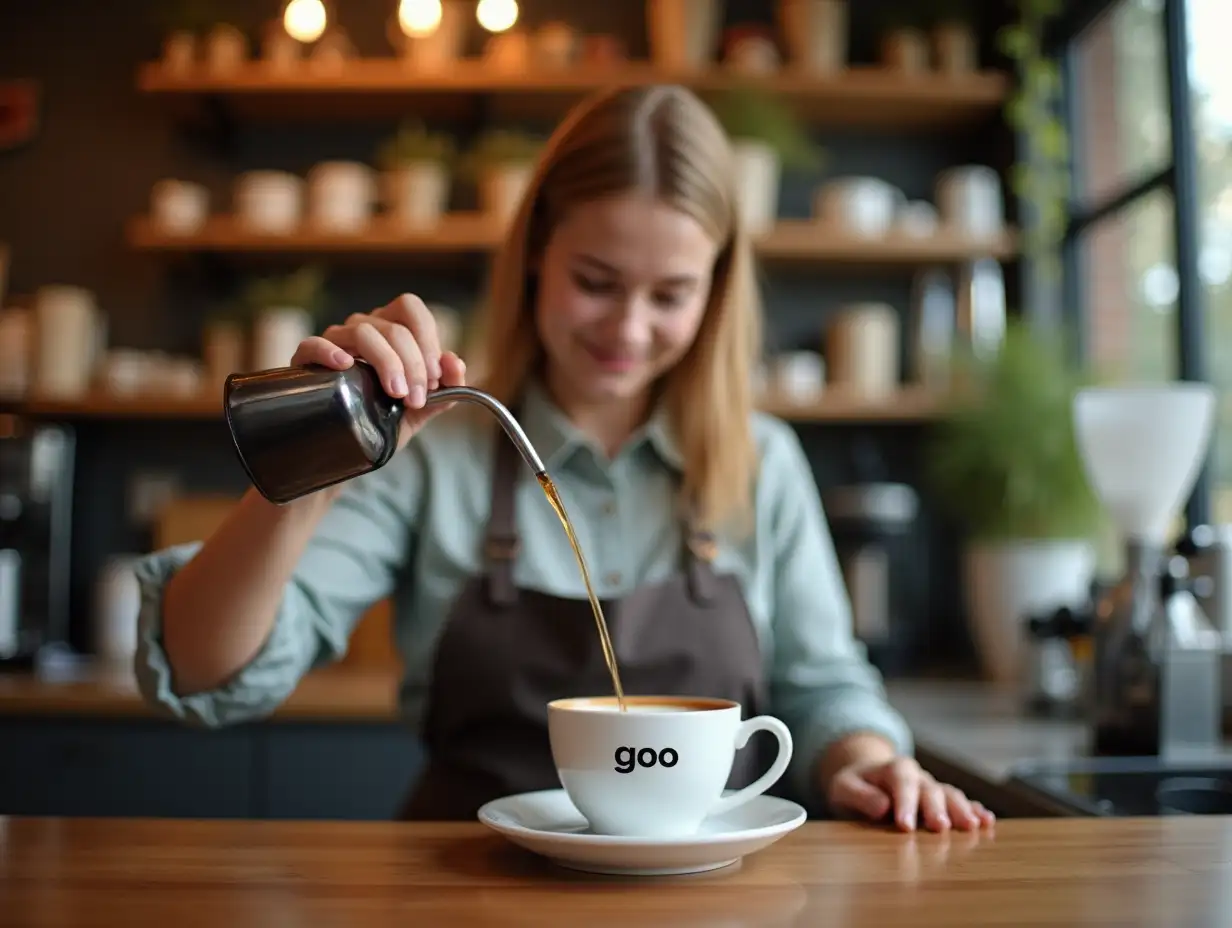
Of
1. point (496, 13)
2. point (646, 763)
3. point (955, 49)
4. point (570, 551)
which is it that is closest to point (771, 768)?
point (646, 763)

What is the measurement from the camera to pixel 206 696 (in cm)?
116

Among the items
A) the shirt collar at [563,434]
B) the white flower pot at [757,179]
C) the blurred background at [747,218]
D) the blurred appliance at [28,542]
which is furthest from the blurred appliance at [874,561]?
the blurred appliance at [28,542]

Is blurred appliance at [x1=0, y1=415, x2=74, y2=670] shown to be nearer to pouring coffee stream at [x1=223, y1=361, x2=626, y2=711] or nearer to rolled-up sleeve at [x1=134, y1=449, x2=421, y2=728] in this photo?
rolled-up sleeve at [x1=134, y1=449, x2=421, y2=728]

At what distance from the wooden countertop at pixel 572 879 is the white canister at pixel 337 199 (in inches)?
83.9

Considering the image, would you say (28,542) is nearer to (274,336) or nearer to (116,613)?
(116,613)

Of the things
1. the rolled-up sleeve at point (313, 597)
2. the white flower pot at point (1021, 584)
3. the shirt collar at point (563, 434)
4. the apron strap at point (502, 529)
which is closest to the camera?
the rolled-up sleeve at point (313, 597)

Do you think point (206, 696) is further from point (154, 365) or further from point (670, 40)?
point (670, 40)

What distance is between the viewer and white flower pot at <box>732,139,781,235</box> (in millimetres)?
2850

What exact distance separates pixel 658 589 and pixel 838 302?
2.01m

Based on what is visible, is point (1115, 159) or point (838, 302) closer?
point (1115, 159)

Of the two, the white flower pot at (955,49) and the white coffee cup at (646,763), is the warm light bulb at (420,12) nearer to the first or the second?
the white flower pot at (955,49)

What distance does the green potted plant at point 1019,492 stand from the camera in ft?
8.27

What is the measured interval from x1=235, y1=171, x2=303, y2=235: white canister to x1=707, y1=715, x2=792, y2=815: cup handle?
2.31 meters

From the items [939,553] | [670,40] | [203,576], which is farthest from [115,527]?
[203,576]
